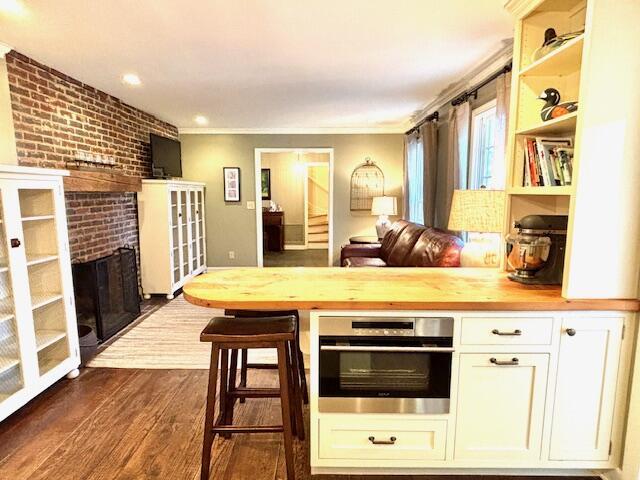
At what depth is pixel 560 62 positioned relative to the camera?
5.71 ft

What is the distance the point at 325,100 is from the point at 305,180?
4988 millimetres

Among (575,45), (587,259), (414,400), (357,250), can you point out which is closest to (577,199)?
(587,259)

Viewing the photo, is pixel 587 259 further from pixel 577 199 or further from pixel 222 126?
pixel 222 126

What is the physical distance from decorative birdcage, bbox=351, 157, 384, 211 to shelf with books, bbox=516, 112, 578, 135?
4099mm

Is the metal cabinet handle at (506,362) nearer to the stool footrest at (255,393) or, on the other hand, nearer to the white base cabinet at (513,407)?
the white base cabinet at (513,407)

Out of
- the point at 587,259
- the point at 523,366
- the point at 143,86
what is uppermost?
the point at 143,86

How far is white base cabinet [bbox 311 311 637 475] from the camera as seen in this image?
5.10ft

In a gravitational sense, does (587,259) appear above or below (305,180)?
below

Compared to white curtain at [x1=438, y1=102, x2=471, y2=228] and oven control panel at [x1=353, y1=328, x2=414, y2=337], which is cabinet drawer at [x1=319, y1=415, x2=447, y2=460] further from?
white curtain at [x1=438, y1=102, x2=471, y2=228]

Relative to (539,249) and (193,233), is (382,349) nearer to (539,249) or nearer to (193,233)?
(539,249)

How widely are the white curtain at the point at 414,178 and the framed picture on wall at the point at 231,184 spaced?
8.93 ft

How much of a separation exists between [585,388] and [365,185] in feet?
15.5

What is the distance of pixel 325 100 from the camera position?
4078 mm

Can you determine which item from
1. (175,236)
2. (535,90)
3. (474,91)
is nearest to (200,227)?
(175,236)
